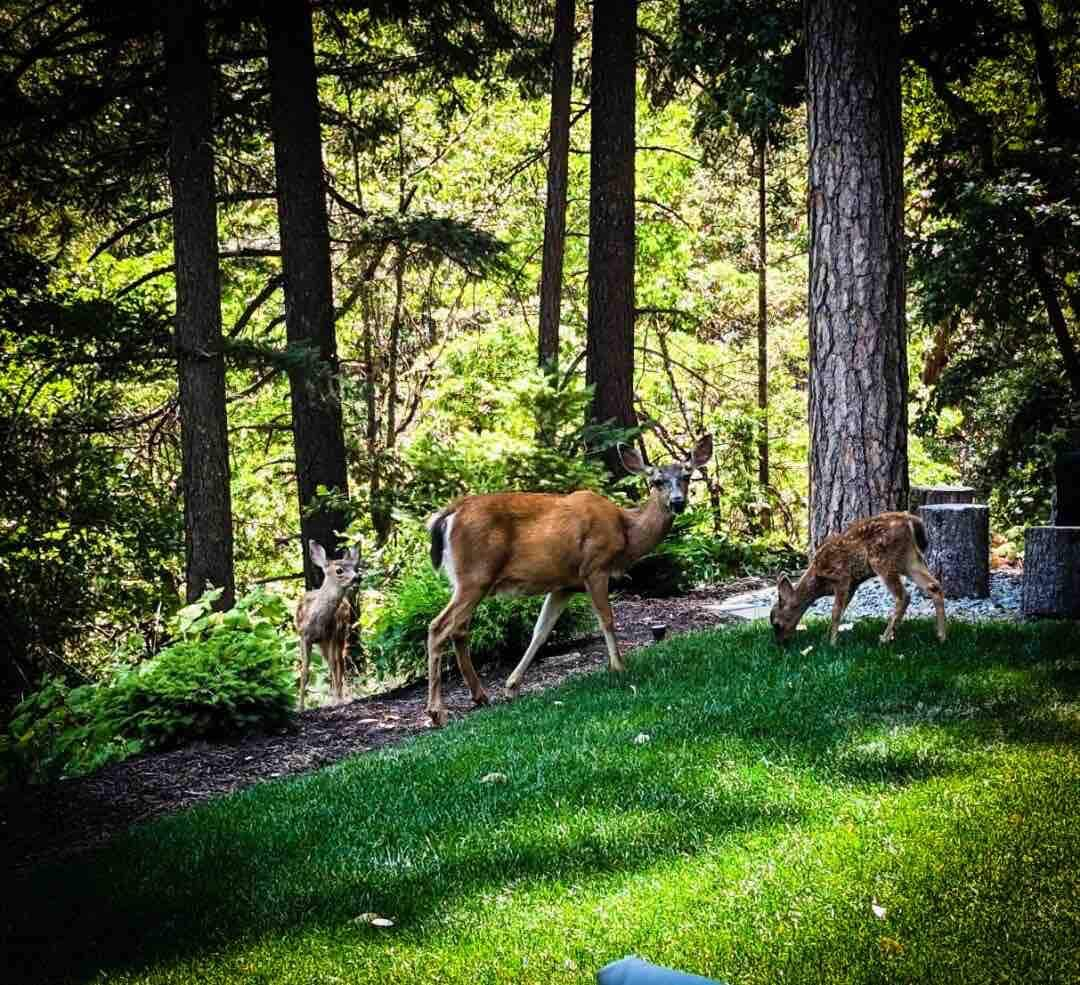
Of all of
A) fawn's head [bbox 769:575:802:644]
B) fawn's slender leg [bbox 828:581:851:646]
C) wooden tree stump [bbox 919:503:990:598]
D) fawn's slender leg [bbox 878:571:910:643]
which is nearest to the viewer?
fawn's slender leg [bbox 878:571:910:643]

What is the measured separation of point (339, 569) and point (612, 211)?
669 centimetres

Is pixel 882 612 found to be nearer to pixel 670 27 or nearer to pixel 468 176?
pixel 670 27

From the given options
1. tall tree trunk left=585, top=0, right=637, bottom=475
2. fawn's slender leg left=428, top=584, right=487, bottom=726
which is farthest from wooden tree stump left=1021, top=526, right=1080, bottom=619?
tall tree trunk left=585, top=0, right=637, bottom=475

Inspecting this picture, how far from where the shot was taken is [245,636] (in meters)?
9.30

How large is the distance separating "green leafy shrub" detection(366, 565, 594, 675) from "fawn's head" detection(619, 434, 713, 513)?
75.9 inches

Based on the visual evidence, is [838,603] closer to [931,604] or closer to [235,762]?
[931,604]

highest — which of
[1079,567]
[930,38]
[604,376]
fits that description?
[930,38]

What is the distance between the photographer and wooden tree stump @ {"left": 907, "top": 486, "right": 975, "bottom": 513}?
11.2 m

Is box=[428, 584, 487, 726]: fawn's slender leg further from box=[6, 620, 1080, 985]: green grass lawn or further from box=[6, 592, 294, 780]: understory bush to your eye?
box=[6, 620, 1080, 985]: green grass lawn

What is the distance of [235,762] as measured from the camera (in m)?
8.15

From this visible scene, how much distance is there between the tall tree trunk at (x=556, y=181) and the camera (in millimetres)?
16562

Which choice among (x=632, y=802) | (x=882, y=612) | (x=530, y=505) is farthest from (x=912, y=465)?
(x=632, y=802)

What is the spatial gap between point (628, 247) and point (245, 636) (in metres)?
8.46

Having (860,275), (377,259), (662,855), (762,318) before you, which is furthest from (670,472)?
(762,318)
